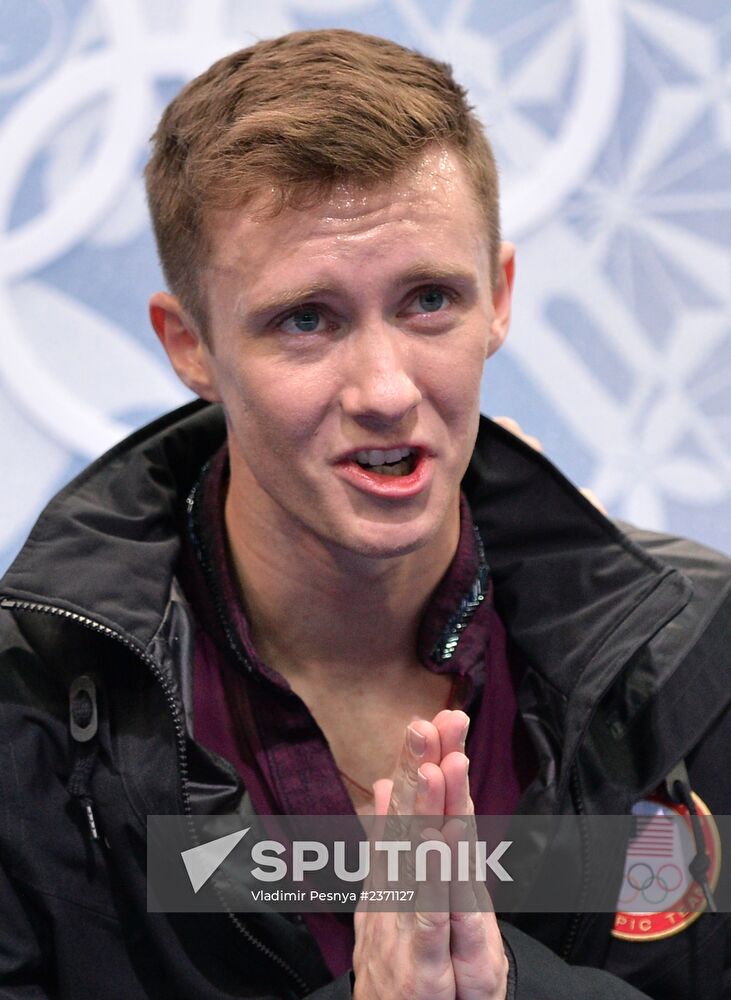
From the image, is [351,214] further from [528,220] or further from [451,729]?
[528,220]

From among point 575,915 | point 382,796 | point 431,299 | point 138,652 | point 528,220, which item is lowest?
point 575,915

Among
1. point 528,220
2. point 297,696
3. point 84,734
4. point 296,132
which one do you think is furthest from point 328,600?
point 528,220

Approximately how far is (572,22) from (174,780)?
1.58 m

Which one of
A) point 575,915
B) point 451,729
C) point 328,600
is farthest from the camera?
point 328,600

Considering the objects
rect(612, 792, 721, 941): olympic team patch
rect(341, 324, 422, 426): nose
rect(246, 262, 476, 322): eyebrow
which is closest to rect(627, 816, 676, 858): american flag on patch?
rect(612, 792, 721, 941): olympic team patch

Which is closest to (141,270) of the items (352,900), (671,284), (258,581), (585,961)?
(258,581)

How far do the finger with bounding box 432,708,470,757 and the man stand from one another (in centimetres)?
16

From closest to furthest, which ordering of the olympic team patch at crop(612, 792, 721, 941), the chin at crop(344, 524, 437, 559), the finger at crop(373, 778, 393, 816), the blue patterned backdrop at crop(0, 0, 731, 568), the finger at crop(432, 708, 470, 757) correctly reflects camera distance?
the finger at crop(432, 708, 470, 757)
the finger at crop(373, 778, 393, 816)
the chin at crop(344, 524, 437, 559)
the olympic team patch at crop(612, 792, 721, 941)
the blue patterned backdrop at crop(0, 0, 731, 568)

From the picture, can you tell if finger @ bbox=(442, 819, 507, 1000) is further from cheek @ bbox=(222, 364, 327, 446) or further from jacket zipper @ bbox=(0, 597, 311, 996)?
cheek @ bbox=(222, 364, 327, 446)

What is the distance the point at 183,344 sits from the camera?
5.26 feet

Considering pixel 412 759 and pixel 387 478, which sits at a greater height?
pixel 387 478

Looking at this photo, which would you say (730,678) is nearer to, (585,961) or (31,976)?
(585,961)

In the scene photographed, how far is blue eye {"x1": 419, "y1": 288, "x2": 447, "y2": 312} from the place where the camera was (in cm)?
140

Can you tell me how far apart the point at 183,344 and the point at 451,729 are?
2.27 ft
